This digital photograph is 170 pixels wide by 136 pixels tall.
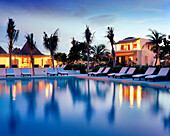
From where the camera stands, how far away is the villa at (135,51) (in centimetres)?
2995

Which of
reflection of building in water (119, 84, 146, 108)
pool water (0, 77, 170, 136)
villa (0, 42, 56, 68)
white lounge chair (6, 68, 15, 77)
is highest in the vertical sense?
villa (0, 42, 56, 68)

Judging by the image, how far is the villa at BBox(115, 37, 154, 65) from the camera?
98.3 ft

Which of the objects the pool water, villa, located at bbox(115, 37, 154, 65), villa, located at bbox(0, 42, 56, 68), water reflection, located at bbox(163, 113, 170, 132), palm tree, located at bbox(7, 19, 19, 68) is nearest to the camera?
the pool water

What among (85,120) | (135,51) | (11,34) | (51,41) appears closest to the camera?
(85,120)

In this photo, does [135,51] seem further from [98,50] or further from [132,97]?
[132,97]

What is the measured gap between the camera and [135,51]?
1178 inches

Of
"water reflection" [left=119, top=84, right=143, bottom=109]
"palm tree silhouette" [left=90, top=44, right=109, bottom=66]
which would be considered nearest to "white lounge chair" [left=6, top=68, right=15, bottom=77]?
"palm tree silhouette" [left=90, top=44, right=109, bottom=66]

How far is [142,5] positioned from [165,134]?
18498 mm

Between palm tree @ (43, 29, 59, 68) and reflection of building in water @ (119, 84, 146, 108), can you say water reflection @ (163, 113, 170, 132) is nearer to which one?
reflection of building in water @ (119, 84, 146, 108)

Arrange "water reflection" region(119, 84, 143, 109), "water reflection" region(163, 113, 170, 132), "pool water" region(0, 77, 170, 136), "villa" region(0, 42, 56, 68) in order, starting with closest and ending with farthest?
"pool water" region(0, 77, 170, 136) < "water reflection" region(163, 113, 170, 132) < "water reflection" region(119, 84, 143, 109) < "villa" region(0, 42, 56, 68)

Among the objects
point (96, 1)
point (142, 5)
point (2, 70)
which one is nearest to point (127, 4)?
point (142, 5)

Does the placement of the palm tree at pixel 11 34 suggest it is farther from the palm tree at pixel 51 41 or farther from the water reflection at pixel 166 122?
the water reflection at pixel 166 122

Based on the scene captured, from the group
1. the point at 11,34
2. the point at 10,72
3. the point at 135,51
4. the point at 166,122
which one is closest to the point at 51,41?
the point at 11,34

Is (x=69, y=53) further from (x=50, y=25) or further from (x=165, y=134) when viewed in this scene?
(x=165, y=134)
